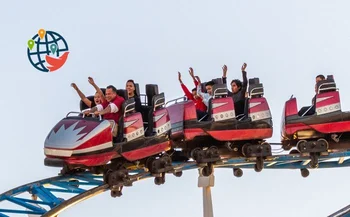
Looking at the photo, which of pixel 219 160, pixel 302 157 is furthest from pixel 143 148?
pixel 302 157

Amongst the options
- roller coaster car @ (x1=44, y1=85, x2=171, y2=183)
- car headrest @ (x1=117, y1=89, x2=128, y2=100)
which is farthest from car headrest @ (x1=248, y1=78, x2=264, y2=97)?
car headrest @ (x1=117, y1=89, x2=128, y2=100)

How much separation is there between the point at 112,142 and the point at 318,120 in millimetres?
2488

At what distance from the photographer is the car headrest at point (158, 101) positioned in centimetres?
1002

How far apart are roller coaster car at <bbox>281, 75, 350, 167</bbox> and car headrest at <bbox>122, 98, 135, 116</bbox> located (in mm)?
1917

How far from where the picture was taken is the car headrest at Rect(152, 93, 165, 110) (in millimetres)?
10016

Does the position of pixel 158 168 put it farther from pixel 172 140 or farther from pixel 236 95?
pixel 236 95

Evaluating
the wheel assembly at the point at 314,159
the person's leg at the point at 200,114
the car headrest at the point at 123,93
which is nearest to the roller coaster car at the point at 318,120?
the wheel assembly at the point at 314,159

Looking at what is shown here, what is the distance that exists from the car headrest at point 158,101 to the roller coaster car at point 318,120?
143cm

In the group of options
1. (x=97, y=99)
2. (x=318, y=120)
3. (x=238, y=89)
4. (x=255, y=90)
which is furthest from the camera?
(x=238, y=89)

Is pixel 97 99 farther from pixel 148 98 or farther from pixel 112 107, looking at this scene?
pixel 148 98

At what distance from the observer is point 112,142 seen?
9422 millimetres

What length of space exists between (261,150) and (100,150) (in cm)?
221

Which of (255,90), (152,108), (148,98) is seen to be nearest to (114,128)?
(152,108)

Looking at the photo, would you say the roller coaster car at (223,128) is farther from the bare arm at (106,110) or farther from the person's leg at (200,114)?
the bare arm at (106,110)
